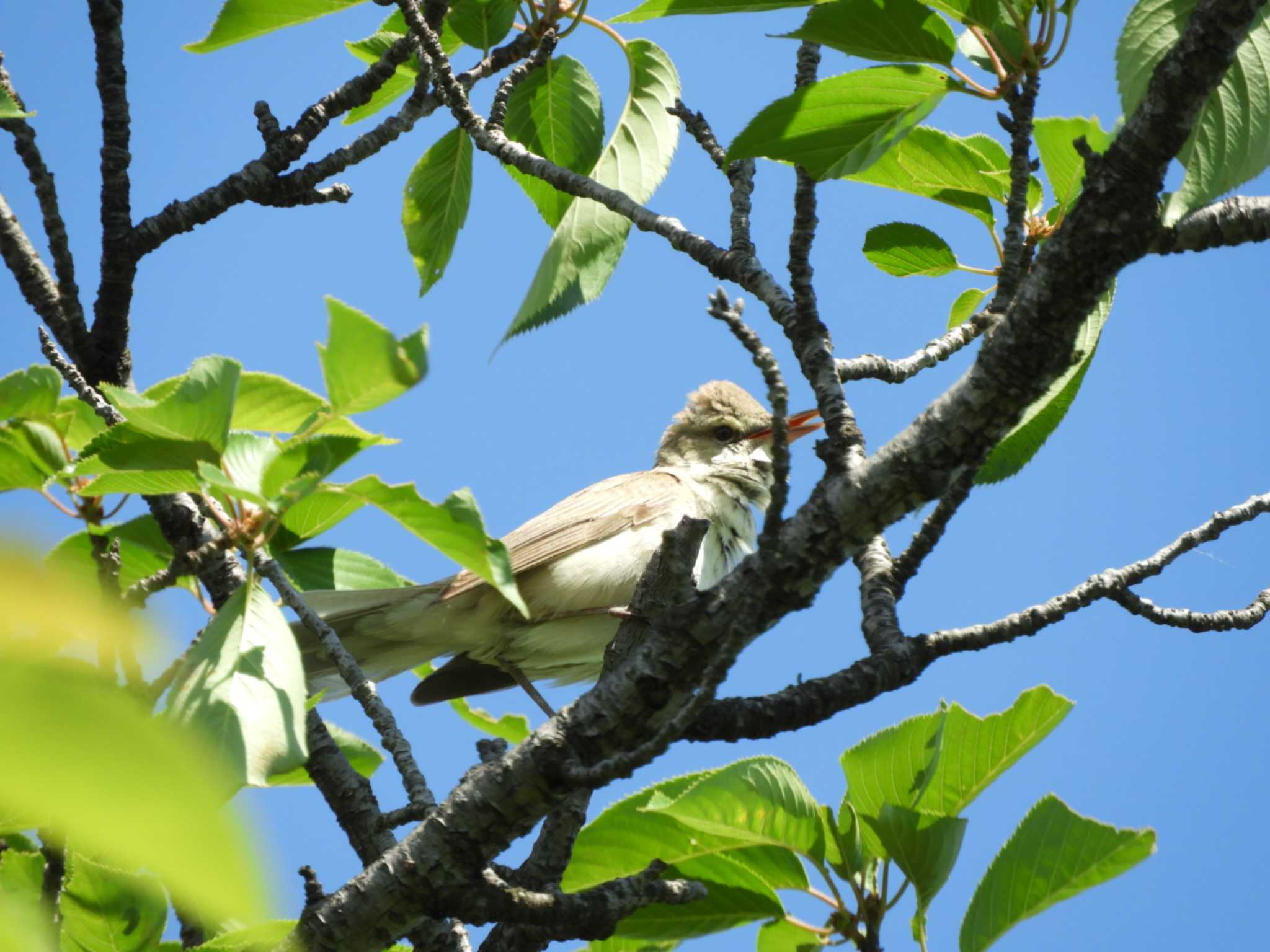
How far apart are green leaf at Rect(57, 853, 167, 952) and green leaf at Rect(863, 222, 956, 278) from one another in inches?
→ 104

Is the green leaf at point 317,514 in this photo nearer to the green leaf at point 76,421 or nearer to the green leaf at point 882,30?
the green leaf at point 76,421

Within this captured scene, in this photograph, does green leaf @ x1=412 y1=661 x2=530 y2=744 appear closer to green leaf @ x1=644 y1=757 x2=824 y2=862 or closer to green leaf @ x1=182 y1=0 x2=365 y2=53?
green leaf @ x1=644 y1=757 x2=824 y2=862

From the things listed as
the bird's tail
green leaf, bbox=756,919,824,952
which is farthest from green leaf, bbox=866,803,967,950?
the bird's tail

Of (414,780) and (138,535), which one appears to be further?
(138,535)

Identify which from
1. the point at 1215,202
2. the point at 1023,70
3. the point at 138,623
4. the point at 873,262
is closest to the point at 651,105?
the point at 873,262

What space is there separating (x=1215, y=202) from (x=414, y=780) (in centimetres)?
211

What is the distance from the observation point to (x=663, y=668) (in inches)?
94.4

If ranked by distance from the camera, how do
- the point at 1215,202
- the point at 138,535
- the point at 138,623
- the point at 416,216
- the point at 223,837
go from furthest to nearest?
the point at 416,216 < the point at 138,535 < the point at 1215,202 < the point at 138,623 < the point at 223,837

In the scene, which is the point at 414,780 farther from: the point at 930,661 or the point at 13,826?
the point at 930,661

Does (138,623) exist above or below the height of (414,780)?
below

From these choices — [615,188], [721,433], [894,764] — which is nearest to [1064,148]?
[615,188]

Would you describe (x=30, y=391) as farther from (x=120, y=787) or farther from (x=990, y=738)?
(x=120, y=787)

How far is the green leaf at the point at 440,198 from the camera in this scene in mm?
4016

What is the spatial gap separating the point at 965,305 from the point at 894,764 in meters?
1.68
